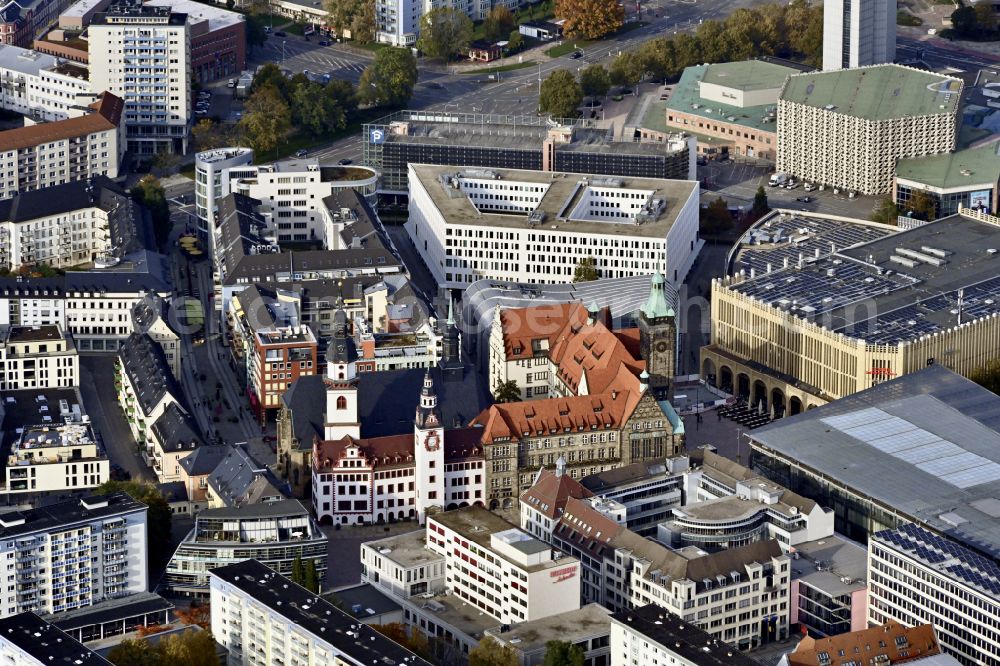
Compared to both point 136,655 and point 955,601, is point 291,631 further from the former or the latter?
point 955,601

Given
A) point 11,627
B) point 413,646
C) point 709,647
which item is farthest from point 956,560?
point 11,627

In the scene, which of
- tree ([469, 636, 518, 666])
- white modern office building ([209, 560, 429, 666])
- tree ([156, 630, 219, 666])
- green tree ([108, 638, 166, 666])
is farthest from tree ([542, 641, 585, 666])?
green tree ([108, 638, 166, 666])

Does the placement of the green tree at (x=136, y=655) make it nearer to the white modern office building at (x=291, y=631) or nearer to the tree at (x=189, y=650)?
the tree at (x=189, y=650)

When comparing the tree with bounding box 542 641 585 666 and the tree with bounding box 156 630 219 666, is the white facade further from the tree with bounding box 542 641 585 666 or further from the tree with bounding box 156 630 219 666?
the tree with bounding box 156 630 219 666

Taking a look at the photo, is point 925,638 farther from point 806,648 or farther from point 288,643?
point 288,643


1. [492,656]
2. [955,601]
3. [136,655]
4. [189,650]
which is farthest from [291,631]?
[955,601]
